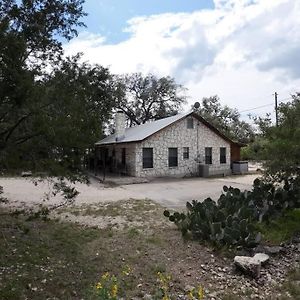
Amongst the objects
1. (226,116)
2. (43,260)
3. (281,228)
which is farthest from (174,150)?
(226,116)

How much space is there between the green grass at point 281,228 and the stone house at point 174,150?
13.4m

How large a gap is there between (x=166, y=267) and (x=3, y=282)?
279cm

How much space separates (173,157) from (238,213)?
15.9 m

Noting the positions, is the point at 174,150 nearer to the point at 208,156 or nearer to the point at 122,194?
the point at 208,156

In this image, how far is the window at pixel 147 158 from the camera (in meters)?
23.1

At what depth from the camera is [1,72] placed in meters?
5.14

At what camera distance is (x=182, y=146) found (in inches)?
969

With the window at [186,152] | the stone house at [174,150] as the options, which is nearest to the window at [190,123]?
the stone house at [174,150]

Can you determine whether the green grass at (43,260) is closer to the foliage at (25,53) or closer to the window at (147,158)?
the foliage at (25,53)

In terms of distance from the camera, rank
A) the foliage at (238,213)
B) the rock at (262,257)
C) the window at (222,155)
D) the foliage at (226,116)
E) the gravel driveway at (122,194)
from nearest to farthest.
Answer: the rock at (262,257) → the foliage at (238,213) → the gravel driveway at (122,194) → the window at (222,155) → the foliage at (226,116)

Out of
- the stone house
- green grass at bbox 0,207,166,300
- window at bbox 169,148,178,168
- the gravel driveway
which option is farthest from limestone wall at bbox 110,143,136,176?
green grass at bbox 0,207,166,300

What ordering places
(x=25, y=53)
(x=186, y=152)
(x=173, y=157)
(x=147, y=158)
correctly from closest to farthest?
1. (x=25, y=53)
2. (x=147, y=158)
3. (x=173, y=157)
4. (x=186, y=152)

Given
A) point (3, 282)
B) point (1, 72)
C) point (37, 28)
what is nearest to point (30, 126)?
point (1, 72)

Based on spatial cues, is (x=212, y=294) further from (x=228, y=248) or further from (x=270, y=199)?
(x=270, y=199)
